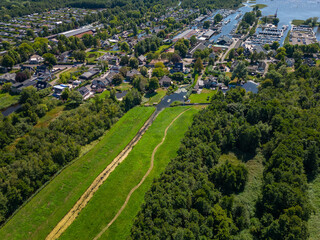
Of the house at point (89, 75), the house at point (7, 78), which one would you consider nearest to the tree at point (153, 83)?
Answer: the house at point (89, 75)

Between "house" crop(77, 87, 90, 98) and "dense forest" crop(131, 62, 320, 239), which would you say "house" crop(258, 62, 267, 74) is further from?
"house" crop(77, 87, 90, 98)

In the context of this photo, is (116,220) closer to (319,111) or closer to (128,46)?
(319,111)

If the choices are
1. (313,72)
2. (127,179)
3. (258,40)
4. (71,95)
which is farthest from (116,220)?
(258,40)

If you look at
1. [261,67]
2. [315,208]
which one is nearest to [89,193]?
[315,208]

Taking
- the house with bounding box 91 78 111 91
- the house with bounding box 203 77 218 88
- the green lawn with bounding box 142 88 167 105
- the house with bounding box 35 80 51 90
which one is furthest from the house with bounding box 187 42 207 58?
the house with bounding box 35 80 51 90

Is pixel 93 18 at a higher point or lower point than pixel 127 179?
higher

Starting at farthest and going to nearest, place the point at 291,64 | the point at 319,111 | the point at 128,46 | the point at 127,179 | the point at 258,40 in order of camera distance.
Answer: the point at 258,40 < the point at 128,46 < the point at 291,64 < the point at 319,111 < the point at 127,179
